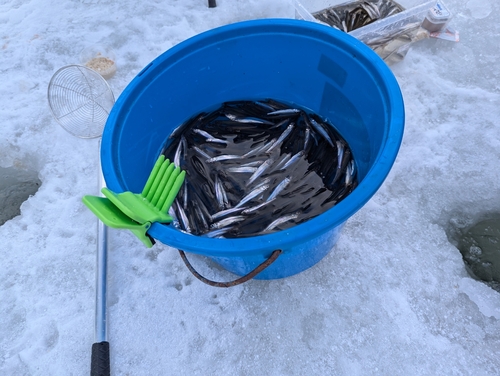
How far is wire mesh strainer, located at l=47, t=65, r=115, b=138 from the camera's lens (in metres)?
2.92

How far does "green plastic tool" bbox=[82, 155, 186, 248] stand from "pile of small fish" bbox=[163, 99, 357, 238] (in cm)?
49

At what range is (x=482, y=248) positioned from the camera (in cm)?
225

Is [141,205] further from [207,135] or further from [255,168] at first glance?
[207,135]

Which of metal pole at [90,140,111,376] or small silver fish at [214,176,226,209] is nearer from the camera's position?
metal pole at [90,140,111,376]

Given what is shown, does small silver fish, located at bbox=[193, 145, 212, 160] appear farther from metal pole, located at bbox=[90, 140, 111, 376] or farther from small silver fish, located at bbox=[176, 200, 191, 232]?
metal pole, located at bbox=[90, 140, 111, 376]

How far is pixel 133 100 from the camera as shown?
199 cm

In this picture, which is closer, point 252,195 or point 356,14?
point 252,195

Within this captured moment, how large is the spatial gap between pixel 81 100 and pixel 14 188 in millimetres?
894

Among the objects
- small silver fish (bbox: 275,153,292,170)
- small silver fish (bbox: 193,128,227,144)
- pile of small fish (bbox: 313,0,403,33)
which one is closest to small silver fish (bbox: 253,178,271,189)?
small silver fish (bbox: 275,153,292,170)

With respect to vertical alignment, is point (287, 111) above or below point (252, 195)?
above

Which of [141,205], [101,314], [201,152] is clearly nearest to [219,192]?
[201,152]

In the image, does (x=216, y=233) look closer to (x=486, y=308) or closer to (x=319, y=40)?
(x=319, y=40)

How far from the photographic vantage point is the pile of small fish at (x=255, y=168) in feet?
7.04

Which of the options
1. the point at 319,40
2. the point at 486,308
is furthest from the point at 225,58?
the point at 486,308
